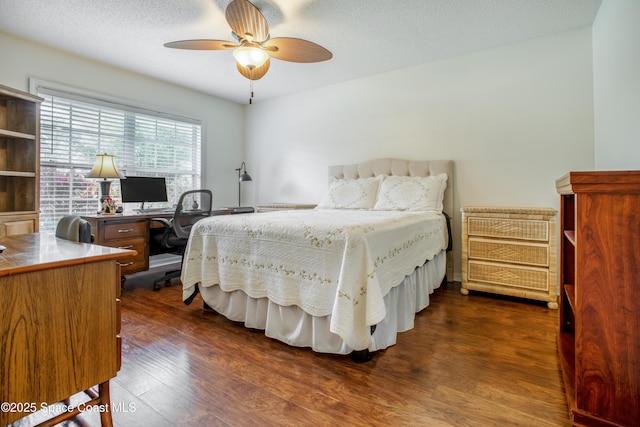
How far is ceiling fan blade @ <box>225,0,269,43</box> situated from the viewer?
79.2 inches

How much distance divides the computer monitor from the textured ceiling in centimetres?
129

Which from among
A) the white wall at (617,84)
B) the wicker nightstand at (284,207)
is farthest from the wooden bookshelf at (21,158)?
the white wall at (617,84)

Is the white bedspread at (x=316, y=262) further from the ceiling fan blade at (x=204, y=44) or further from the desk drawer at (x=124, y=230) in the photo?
the ceiling fan blade at (x=204, y=44)

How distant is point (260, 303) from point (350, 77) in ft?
10.0

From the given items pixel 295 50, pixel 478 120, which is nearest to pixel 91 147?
pixel 295 50

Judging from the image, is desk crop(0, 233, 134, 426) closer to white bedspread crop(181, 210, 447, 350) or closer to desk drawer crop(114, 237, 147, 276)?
white bedspread crop(181, 210, 447, 350)

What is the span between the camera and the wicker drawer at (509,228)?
2557 millimetres

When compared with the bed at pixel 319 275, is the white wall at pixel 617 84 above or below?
above

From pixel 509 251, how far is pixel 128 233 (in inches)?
139

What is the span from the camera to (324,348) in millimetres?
1753

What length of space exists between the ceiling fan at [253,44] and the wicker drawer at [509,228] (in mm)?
1979

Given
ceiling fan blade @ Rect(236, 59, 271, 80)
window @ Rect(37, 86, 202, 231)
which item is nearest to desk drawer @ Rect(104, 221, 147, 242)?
window @ Rect(37, 86, 202, 231)

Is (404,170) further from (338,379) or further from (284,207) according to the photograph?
(338,379)

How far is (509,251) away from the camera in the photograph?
8.78ft
